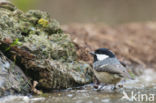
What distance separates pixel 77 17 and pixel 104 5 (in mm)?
2394

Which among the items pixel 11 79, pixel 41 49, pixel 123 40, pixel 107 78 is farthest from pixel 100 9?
pixel 11 79

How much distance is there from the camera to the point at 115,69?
5379 millimetres

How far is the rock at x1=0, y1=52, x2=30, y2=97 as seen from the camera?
4648 millimetres

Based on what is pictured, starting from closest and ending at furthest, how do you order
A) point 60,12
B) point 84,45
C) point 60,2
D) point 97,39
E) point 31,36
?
point 31,36, point 84,45, point 97,39, point 60,12, point 60,2

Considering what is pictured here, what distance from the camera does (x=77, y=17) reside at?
47.3 ft

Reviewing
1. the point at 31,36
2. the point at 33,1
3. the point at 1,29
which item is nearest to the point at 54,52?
the point at 31,36

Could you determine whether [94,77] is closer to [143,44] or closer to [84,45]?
[84,45]

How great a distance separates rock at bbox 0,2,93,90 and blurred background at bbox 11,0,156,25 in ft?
24.1

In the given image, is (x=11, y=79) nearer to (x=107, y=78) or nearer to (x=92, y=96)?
(x=92, y=96)

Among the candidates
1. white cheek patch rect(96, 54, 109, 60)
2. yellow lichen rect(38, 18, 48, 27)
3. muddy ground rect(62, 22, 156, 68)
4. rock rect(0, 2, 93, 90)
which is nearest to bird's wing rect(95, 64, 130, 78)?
white cheek patch rect(96, 54, 109, 60)

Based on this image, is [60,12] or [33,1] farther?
[60,12]

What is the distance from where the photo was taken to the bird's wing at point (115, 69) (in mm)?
5277

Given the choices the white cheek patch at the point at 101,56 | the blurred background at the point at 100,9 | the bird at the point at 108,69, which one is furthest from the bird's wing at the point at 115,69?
the blurred background at the point at 100,9

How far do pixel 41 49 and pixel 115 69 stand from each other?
1.26m
